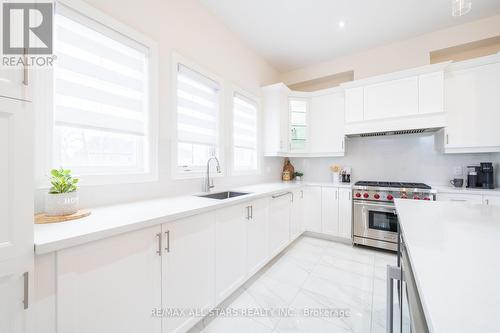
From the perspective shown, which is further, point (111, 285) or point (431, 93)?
point (431, 93)

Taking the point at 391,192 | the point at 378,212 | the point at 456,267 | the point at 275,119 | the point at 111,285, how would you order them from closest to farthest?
the point at 456,267 → the point at 111,285 → the point at 391,192 → the point at 378,212 → the point at 275,119

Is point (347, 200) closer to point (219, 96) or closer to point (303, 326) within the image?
point (303, 326)

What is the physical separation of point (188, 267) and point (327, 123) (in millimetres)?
3020

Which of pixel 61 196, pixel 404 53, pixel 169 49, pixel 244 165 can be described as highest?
pixel 404 53

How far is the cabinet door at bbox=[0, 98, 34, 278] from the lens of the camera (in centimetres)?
73

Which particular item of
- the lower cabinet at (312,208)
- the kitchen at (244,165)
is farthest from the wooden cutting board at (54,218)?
the lower cabinet at (312,208)

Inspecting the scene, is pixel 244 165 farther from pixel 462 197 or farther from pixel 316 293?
pixel 462 197

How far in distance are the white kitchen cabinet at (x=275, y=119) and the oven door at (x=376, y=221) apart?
1.43 meters

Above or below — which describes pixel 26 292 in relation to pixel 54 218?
below

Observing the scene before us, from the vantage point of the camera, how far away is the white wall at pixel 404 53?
8.31 ft

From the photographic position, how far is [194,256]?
56.5 inches

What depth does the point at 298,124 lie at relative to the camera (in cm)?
362

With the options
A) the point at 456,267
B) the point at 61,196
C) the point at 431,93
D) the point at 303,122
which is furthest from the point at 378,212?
the point at 61,196

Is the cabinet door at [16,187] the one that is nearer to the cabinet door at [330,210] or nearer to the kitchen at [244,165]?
the kitchen at [244,165]
